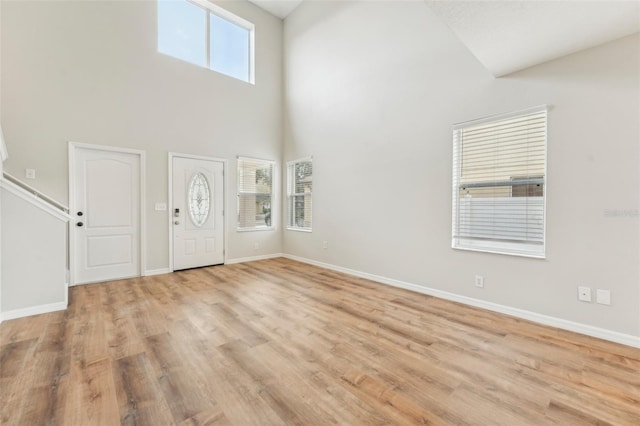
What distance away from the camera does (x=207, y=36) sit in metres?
5.37

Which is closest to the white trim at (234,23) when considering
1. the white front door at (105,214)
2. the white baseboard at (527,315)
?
the white front door at (105,214)

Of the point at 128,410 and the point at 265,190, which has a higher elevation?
the point at 265,190

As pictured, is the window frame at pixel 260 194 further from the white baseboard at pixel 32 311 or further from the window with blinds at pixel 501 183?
the window with blinds at pixel 501 183

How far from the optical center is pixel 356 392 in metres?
1.74

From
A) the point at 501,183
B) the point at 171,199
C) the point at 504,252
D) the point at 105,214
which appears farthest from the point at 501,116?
the point at 105,214

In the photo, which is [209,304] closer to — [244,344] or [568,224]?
[244,344]

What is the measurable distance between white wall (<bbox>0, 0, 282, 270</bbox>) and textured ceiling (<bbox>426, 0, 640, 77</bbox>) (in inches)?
171

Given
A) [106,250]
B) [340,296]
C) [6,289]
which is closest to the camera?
[6,289]

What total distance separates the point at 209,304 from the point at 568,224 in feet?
12.7

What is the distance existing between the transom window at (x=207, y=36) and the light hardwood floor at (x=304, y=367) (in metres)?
4.42

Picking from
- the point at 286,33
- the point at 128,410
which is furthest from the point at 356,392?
the point at 286,33

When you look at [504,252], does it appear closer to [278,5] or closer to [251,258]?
[251,258]

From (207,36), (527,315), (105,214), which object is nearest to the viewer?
(527,315)

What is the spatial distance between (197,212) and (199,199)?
247 mm
